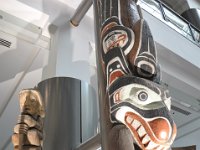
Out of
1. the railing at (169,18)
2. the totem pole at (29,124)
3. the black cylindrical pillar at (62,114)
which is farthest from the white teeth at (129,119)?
the railing at (169,18)

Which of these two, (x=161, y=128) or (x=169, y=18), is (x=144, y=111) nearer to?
(x=161, y=128)

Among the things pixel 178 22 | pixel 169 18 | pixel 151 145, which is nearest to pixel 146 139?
pixel 151 145

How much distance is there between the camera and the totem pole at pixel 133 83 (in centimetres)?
49

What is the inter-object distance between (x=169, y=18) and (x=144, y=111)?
2.43 m

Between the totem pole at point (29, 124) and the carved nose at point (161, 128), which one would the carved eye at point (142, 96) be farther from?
the totem pole at point (29, 124)

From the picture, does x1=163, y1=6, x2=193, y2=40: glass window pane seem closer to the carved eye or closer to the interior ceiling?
the interior ceiling

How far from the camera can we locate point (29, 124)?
641 mm

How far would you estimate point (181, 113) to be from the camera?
3166 mm

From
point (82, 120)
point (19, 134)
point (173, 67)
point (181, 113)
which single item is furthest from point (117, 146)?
point (181, 113)

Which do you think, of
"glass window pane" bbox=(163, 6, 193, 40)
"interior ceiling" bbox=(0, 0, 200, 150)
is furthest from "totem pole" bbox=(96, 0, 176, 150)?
"glass window pane" bbox=(163, 6, 193, 40)

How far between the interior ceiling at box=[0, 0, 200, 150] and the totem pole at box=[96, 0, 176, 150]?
103 centimetres

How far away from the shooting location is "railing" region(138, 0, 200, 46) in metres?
2.52

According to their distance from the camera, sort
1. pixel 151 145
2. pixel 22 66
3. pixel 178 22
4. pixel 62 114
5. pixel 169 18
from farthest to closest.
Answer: pixel 178 22
pixel 169 18
pixel 22 66
pixel 62 114
pixel 151 145

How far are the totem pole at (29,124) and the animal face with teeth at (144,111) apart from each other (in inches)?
7.8
